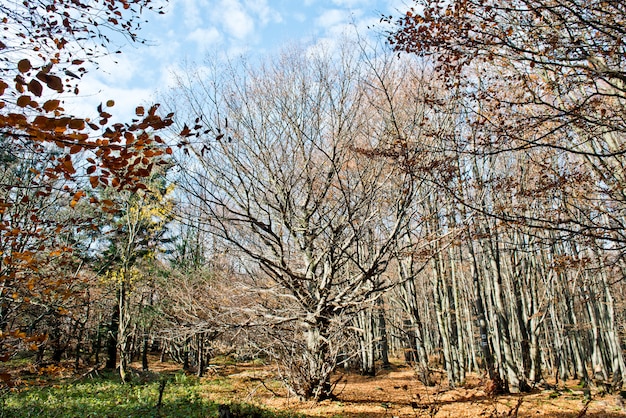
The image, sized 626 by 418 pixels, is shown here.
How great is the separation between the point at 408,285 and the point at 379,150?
6.69 metres

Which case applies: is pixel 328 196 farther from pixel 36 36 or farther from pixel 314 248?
pixel 36 36

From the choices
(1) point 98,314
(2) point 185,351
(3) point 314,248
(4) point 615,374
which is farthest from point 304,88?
(1) point 98,314

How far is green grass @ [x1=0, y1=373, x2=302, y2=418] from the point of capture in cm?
673

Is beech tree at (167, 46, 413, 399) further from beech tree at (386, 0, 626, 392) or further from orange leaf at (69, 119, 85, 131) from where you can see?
orange leaf at (69, 119, 85, 131)

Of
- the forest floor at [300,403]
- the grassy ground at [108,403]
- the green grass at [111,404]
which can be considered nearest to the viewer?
the grassy ground at [108,403]

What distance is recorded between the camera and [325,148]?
8.16 metres

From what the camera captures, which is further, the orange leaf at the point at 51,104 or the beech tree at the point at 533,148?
the beech tree at the point at 533,148

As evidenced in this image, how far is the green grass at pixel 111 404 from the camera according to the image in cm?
673

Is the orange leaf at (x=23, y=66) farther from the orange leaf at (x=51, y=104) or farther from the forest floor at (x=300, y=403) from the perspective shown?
the forest floor at (x=300, y=403)

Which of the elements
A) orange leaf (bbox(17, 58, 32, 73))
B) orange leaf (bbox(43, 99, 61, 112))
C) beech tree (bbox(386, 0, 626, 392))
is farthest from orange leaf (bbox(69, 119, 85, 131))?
beech tree (bbox(386, 0, 626, 392))

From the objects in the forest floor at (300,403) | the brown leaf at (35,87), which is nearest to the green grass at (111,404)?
the forest floor at (300,403)

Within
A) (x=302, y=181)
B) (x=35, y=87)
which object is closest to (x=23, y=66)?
Result: (x=35, y=87)

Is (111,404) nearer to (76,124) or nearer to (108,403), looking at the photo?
(108,403)

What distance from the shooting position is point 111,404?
809cm
